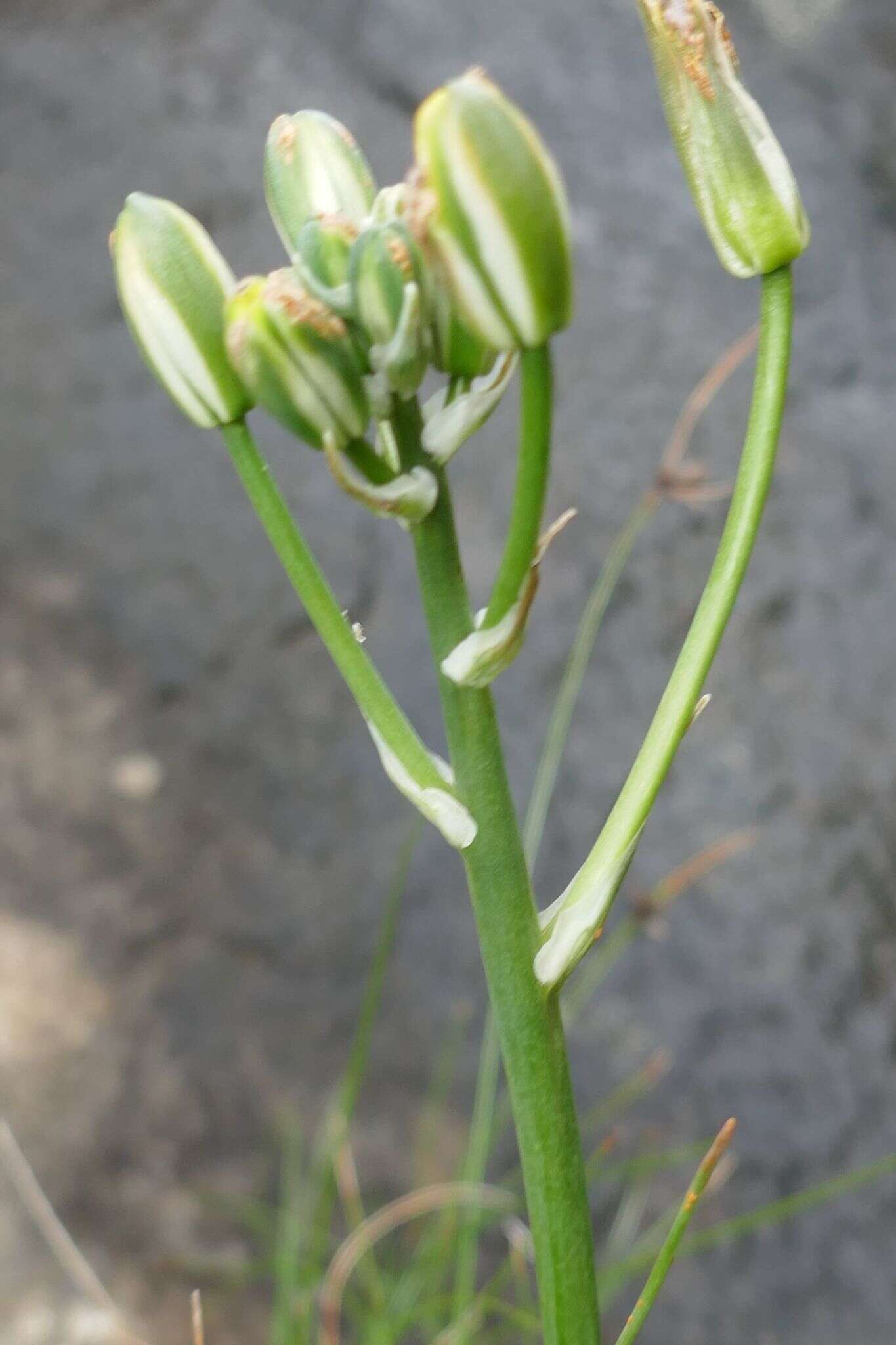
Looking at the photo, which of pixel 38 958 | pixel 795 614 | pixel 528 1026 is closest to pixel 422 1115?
pixel 38 958

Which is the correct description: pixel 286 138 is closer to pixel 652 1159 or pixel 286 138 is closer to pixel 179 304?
pixel 179 304

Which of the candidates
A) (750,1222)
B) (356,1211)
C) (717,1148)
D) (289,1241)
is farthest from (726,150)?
(356,1211)

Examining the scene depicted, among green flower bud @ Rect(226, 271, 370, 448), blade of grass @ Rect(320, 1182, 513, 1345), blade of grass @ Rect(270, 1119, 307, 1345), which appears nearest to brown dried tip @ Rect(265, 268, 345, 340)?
green flower bud @ Rect(226, 271, 370, 448)

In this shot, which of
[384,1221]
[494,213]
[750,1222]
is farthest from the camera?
[384,1221]

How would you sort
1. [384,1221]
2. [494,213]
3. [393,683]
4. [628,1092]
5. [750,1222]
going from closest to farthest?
1. [494,213]
2. [750,1222]
3. [384,1221]
4. [628,1092]
5. [393,683]

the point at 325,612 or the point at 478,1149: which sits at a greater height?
the point at 325,612

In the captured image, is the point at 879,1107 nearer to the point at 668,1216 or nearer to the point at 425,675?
the point at 668,1216

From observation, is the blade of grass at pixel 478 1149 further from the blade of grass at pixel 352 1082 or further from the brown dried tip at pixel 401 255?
the brown dried tip at pixel 401 255
